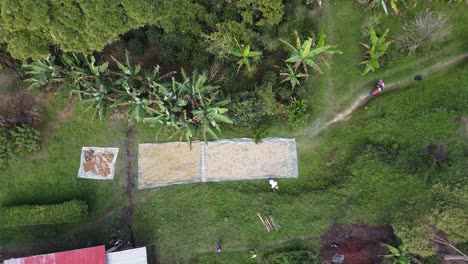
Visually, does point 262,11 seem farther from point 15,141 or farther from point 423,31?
point 15,141

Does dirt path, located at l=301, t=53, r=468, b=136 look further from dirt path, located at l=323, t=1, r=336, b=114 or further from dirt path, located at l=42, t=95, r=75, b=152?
dirt path, located at l=42, t=95, r=75, b=152

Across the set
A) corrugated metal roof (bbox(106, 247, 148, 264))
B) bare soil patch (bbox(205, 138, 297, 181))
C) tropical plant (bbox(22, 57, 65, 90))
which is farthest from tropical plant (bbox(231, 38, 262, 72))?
corrugated metal roof (bbox(106, 247, 148, 264))

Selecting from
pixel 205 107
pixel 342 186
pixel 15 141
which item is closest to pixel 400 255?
pixel 342 186

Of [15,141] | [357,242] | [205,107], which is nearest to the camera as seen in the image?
[205,107]

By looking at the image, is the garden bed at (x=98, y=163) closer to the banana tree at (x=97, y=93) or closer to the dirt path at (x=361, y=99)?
the banana tree at (x=97, y=93)

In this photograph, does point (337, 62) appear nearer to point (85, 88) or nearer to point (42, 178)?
point (85, 88)

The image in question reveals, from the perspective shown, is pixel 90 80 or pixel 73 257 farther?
pixel 90 80
